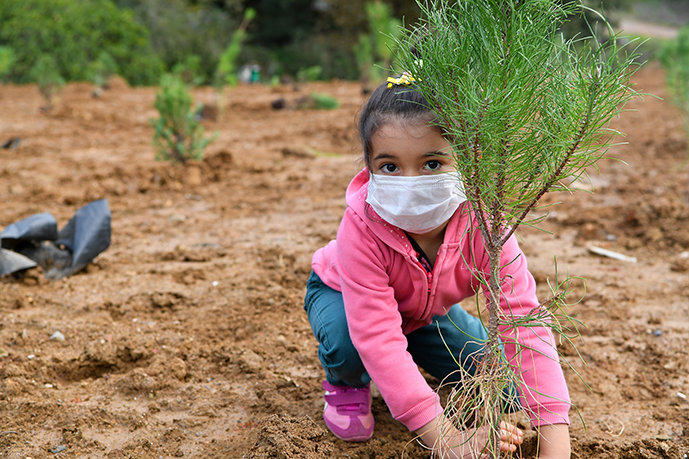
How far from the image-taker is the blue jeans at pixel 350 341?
5.98 feet

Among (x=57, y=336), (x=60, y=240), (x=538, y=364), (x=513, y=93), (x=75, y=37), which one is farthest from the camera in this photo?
(x=75, y=37)

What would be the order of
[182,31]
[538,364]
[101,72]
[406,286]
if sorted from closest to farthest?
[538,364], [406,286], [101,72], [182,31]

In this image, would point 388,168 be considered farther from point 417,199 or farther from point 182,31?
point 182,31

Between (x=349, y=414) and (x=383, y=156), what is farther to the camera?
(x=349, y=414)

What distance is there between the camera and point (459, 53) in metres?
1.13

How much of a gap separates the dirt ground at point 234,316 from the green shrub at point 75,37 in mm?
8427

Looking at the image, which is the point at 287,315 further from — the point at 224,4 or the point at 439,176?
the point at 224,4

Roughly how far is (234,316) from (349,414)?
0.93 m

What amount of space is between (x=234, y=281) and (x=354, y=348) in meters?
1.25

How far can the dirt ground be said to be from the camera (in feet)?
5.87

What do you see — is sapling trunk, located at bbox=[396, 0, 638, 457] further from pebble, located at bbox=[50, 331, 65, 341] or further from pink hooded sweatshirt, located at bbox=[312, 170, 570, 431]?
pebble, located at bbox=[50, 331, 65, 341]

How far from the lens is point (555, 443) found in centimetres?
153

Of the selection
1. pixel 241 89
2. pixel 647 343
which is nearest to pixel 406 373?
pixel 647 343

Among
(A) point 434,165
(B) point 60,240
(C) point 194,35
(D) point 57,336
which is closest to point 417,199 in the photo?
(A) point 434,165
